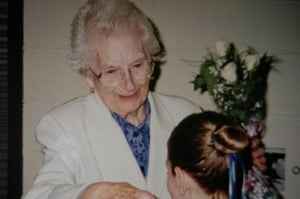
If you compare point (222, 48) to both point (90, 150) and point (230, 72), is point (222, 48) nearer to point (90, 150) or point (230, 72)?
point (230, 72)

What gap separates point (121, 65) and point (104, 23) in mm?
148

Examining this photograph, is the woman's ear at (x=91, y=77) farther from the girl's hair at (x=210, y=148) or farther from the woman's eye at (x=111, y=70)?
the girl's hair at (x=210, y=148)

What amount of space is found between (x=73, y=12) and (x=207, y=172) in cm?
117

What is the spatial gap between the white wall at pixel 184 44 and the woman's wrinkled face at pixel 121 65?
64cm

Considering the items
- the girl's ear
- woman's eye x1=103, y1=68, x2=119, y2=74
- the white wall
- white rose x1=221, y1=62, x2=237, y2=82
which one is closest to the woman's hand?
the girl's ear

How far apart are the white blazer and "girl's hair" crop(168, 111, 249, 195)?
0.75ft

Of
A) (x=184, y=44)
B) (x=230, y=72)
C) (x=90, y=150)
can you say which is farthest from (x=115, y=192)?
(x=184, y=44)

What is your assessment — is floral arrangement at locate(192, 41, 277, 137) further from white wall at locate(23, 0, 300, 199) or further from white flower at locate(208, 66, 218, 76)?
white wall at locate(23, 0, 300, 199)

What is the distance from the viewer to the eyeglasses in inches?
45.7

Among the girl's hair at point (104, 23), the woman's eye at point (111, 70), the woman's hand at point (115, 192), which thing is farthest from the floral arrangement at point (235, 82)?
the woman's hand at point (115, 192)

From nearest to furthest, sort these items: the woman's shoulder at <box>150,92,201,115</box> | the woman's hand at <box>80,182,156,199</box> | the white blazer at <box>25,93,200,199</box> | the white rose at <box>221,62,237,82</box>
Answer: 1. the woman's hand at <box>80,182,156,199</box>
2. the white blazer at <box>25,93,200,199</box>
3. the white rose at <box>221,62,237,82</box>
4. the woman's shoulder at <box>150,92,201,115</box>

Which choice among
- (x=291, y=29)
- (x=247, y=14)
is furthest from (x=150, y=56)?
(x=291, y=29)

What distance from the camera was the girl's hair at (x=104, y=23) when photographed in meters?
1.15

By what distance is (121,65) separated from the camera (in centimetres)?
115
